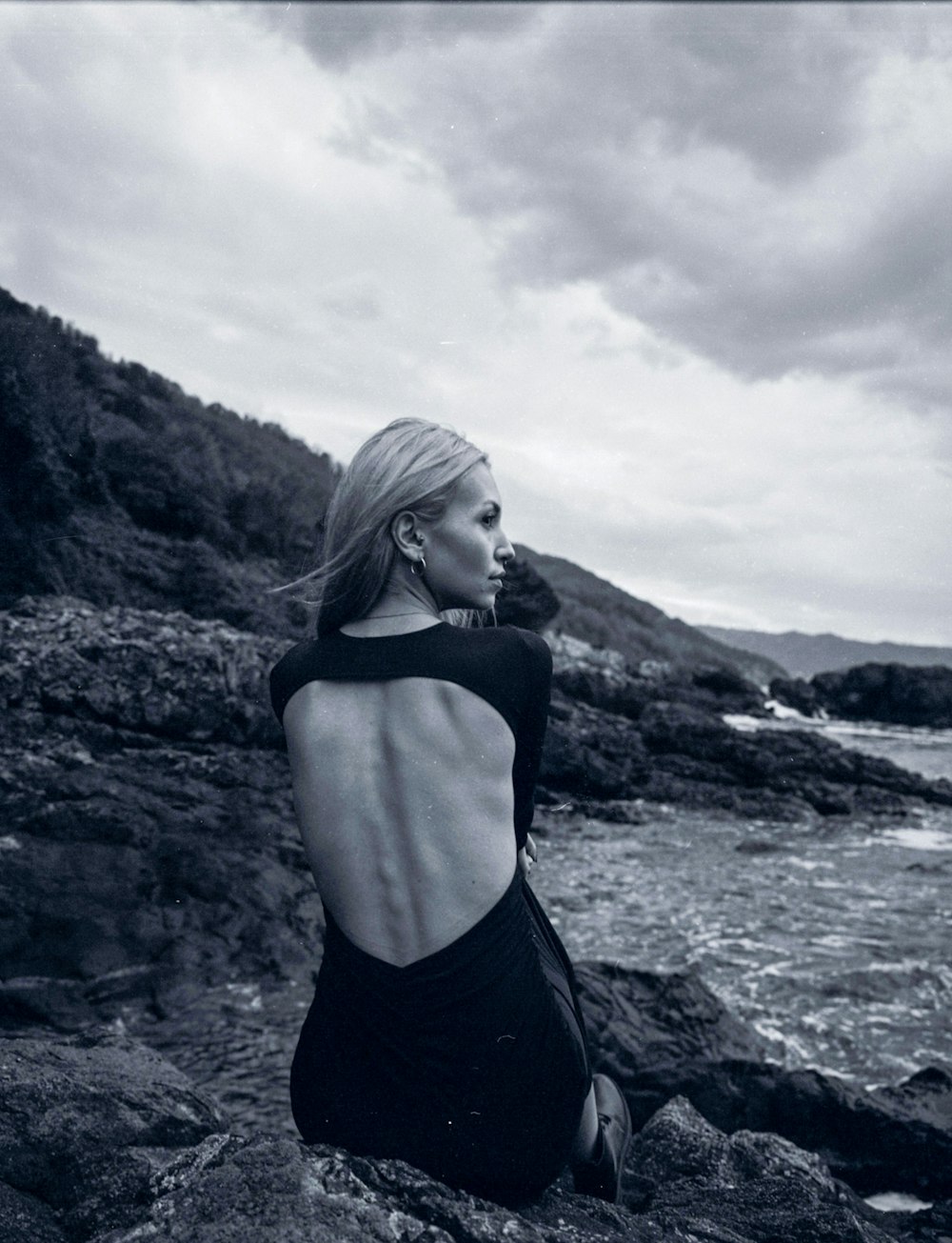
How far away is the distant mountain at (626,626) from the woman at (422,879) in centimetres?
2597

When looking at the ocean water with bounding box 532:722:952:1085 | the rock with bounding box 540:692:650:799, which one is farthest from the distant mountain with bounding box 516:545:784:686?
the ocean water with bounding box 532:722:952:1085

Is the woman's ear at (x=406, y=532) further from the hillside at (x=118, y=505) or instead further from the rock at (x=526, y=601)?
the rock at (x=526, y=601)

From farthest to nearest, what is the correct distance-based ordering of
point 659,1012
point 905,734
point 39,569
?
1. point 905,734
2. point 39,569
3. point 659,1012

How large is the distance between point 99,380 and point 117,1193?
21.7 m

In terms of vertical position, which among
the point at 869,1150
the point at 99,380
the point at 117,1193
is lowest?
the point at 869,1150

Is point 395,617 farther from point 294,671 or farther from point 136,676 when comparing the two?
point 136,676

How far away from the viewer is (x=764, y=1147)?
2.75m

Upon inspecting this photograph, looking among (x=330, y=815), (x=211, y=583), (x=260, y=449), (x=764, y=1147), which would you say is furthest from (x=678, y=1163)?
(x=260, y=449)

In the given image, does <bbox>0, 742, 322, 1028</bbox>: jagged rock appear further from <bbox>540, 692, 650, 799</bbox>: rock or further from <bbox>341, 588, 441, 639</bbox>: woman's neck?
<bbox>540, 692, 650, 799</bbox>: rock

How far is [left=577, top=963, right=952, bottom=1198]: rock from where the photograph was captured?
3.57 meters

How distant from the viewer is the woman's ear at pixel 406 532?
1.72 metres

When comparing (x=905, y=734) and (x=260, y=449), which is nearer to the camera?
(x=260, y=449)

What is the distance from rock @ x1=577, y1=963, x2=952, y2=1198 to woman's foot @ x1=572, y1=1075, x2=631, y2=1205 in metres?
1.90

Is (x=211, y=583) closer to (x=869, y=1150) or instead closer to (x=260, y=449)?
(x=869, y=1150)
